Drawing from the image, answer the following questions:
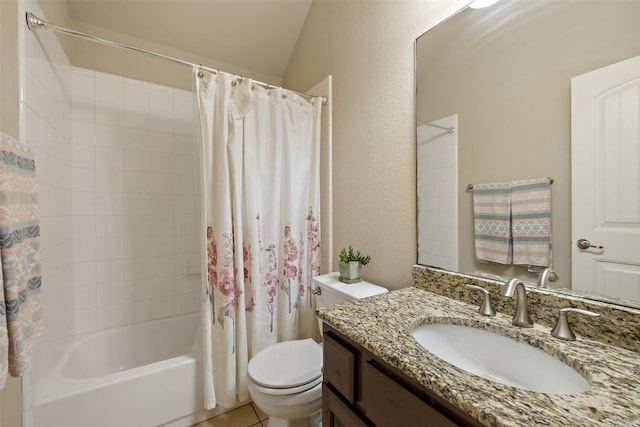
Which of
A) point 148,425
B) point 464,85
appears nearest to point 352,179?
point 464,85

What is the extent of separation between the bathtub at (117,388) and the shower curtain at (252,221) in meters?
0.16

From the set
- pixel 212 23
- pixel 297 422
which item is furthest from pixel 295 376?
pixel 212 23

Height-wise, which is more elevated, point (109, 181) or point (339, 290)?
point (109, 181)

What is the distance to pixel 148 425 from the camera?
1.38 meters

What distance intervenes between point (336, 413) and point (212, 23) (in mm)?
2462

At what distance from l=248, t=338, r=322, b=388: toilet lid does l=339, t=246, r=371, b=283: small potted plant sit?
1.37 ft

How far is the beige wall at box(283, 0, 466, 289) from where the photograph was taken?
4.37ft

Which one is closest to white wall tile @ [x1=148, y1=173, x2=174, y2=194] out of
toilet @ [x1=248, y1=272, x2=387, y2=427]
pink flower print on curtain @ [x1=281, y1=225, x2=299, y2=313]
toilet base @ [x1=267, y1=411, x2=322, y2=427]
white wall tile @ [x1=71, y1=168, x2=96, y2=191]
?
white wall tile @ [x1=71, y1=168, x2=96, y2=191]

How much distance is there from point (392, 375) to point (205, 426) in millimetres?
1446

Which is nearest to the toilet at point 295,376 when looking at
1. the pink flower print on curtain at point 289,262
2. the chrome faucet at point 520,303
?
the pink flower print on curtain at point 289,262

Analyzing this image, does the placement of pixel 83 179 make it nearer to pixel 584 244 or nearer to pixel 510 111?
pixel 510 111

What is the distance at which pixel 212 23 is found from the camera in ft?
6.39

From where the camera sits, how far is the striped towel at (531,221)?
0.87m

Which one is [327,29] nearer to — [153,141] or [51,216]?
[153,141]
